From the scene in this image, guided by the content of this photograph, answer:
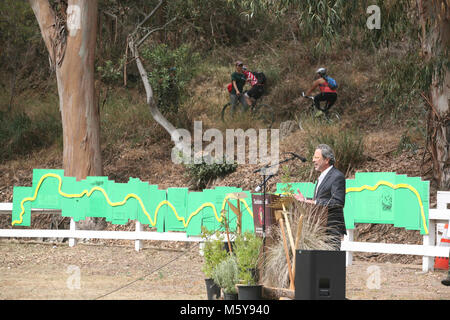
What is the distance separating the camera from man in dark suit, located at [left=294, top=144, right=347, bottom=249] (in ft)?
26.1

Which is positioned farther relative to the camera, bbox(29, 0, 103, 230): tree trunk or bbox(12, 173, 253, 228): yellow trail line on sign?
bbox(29, 0, 103, 230): tree trunk

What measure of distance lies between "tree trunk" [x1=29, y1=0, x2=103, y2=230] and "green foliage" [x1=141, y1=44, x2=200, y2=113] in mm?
3273

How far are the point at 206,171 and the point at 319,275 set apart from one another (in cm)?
1122

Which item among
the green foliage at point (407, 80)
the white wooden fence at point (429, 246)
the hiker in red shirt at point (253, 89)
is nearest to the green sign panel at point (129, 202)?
the white wooden fence at point (429, 246)

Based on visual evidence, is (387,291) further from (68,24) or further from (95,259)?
(68,24)

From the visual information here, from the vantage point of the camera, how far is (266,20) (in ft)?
92.1

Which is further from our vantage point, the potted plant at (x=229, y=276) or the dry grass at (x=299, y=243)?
the potted plant at (x=229, y=276)

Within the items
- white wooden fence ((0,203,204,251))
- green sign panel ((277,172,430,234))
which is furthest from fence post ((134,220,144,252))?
green sign panel ((277,172,430,234))

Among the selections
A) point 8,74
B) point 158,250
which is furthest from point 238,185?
point 8,74

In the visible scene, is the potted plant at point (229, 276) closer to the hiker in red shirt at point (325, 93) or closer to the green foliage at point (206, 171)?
the green foliage at point (206, 171)

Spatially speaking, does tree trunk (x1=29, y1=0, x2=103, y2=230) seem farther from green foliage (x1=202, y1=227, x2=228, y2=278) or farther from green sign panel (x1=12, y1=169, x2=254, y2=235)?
green foliage (x1=202, y1=227, x2=228, y2=278)

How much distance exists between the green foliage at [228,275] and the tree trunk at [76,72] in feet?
33.9

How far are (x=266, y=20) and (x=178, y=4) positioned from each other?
7.16 meters

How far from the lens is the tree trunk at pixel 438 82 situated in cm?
Result: 1431
